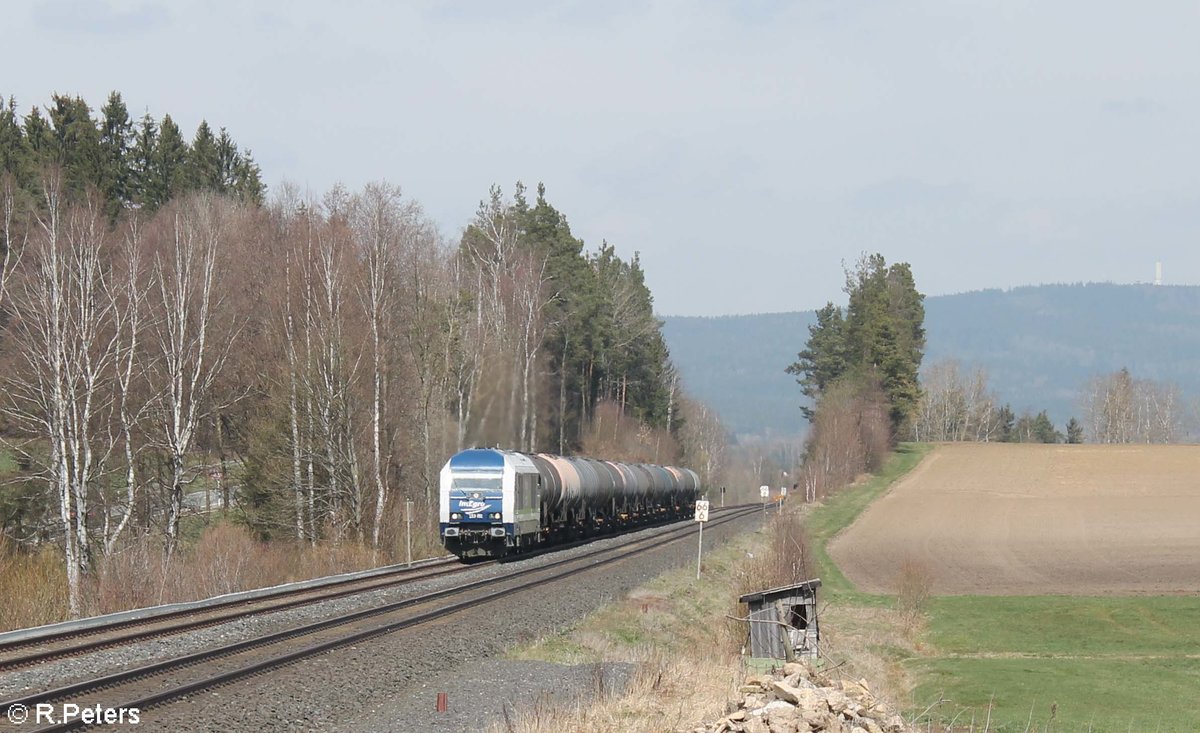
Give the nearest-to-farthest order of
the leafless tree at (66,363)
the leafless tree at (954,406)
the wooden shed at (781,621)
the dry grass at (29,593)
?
Result: 1. the wooden shed at (781,621)
2. the dry grass at (29,593)
3. the leafless tree at (66,363)
4. the leafless tree at (954,406)

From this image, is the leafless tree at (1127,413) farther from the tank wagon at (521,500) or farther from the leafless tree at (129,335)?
the leafless tree at (129,335)

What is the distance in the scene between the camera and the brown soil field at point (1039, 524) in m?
46.2

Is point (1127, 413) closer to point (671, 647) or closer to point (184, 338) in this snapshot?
point (184, 338)

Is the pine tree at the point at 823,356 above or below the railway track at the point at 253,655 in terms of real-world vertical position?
above

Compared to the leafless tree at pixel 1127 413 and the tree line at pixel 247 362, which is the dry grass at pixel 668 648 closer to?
the tree line at pixel 247 362

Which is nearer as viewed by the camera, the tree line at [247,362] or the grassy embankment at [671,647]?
the grassy embankment at [671,647]

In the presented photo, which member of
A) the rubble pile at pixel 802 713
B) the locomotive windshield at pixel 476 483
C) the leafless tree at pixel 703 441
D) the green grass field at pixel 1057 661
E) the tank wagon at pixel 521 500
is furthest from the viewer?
the leafless tree at pixel 703 441

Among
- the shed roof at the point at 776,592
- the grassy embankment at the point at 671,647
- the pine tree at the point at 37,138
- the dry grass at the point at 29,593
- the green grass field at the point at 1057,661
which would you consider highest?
the pine tree at the point at 37,138

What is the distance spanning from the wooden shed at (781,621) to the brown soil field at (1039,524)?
22.2 meters

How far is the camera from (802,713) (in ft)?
37.3

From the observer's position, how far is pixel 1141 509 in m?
76.8

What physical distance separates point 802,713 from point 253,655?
317 inches

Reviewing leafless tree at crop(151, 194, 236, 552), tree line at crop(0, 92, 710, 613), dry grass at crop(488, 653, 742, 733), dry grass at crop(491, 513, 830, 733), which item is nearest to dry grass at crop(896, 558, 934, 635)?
dry grass at crop(491, 513, 830, 733)

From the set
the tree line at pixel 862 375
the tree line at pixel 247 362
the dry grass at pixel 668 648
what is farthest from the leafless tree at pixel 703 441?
the dry grass at pixel 668 648
